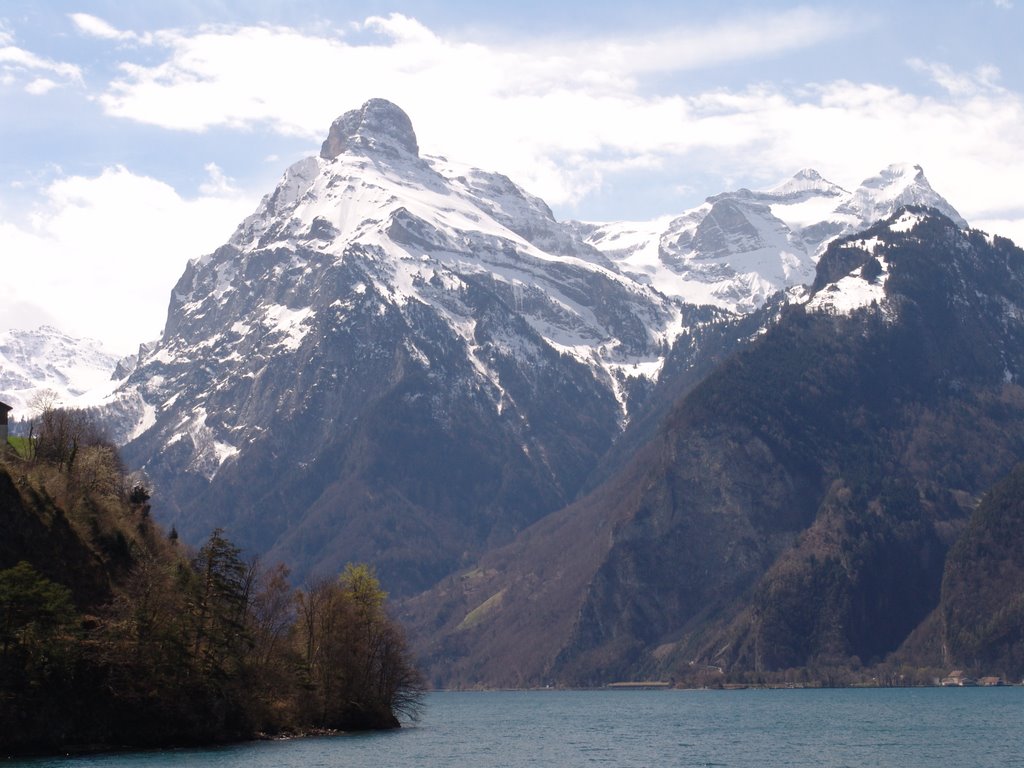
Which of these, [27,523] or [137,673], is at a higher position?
[27,523]

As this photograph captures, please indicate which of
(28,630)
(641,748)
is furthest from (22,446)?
(641,748)

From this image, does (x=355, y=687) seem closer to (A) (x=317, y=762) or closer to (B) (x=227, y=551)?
(B) (x=227, y=551)

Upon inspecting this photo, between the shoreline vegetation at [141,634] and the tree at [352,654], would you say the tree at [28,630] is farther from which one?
the tree at [352,654]

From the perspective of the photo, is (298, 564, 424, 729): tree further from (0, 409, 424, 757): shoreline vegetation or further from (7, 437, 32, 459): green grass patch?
(7, 437, 32, 459): green grass patch

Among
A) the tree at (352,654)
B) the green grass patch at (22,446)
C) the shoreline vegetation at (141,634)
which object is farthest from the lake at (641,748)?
the green grass patch at (22,446)

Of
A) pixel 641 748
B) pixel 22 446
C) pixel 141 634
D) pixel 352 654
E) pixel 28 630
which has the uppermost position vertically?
pixel 22 446

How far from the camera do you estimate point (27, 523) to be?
126188 mm

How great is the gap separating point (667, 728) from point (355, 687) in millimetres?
48194

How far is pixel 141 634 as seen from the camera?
125 m

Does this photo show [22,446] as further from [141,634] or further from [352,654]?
[141,634]

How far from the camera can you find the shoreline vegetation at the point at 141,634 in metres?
116

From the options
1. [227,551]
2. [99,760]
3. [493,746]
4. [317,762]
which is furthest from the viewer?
[493,746]

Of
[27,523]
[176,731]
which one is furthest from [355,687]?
[27,523]

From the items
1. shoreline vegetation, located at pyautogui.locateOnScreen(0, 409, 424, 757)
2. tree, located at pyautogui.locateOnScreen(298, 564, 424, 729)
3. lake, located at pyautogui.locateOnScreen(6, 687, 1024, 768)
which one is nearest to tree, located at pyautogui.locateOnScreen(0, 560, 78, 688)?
shoreline vegetation, located at pyautogui.locateOnScreen(0, 409, 424, 757)
